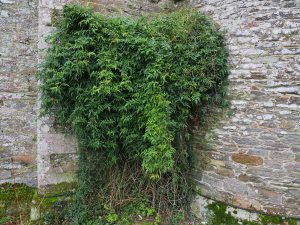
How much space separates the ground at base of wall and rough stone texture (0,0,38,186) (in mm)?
2885

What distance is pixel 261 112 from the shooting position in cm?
339

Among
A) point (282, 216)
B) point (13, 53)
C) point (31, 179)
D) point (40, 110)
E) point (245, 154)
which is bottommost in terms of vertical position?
point (31, 179)

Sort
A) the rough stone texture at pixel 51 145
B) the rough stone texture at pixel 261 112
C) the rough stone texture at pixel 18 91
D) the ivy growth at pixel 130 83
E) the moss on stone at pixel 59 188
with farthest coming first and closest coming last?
the rough stone texture at pixel 18 91 → the moss on stone at pixel 59 188 → the rough stone texture at pixel 51 145 → the ivy growth at pixel 130 83 → the rough stone texture at pixel 261 112

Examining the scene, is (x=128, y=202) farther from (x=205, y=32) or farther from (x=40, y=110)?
(x=205, y=32)

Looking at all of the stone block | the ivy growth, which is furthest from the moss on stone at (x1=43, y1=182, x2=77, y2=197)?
the stone block

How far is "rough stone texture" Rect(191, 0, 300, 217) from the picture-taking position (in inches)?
128

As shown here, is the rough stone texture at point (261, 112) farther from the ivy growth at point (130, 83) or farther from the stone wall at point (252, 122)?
the ivy growth at point (130, 83)

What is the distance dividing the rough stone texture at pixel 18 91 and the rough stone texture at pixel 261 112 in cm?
313

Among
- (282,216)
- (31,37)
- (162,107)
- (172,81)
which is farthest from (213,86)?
(31,37)

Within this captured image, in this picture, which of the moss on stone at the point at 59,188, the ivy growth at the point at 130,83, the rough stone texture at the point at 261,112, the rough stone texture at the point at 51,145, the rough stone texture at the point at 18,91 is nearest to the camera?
the rough stone texture at the point at 261,112

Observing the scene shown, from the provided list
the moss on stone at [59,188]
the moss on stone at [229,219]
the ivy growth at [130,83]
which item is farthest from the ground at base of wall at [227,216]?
the moss on stone at [59,188]

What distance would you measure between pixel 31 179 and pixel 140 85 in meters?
2.77

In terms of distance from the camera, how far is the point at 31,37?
4656 millimetres

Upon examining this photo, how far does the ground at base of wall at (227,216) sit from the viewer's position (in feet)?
11.0
